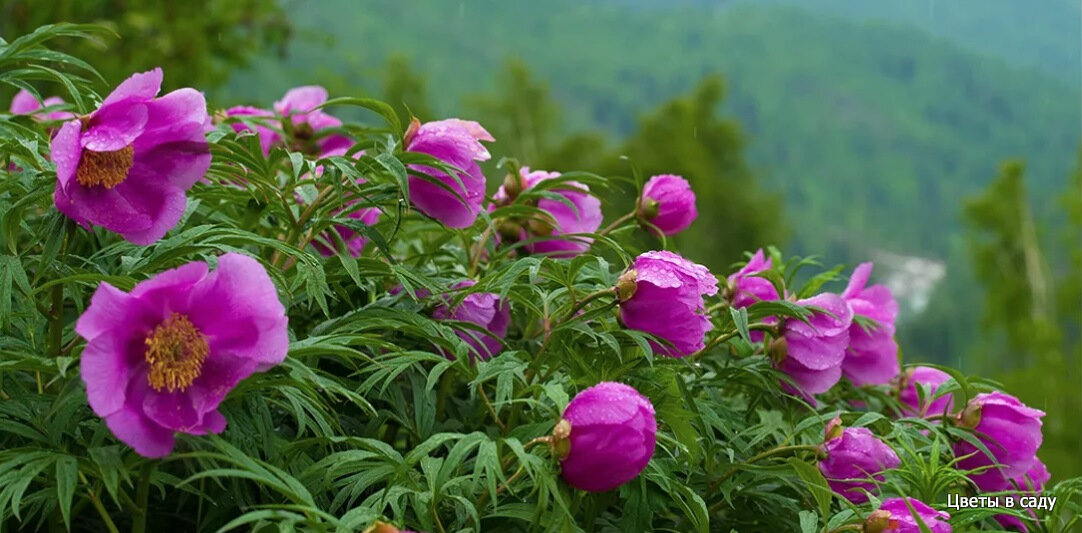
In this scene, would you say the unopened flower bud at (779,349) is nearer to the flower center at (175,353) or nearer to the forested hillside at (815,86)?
the flower center at (175,353)

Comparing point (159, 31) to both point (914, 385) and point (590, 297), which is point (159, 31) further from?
point (590, 297)

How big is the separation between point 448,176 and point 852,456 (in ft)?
1.36

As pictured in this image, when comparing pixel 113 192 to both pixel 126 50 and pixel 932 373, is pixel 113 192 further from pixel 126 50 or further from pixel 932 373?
pixel 126 50

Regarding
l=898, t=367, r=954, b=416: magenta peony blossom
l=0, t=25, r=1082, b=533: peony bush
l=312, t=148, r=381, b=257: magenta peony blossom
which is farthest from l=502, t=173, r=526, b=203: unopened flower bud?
l=898, t=367, r=954, b=416: magenta peony blossom

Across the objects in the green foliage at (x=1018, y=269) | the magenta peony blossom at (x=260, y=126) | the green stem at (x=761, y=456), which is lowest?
the green foliage at (x=1018, y=269)

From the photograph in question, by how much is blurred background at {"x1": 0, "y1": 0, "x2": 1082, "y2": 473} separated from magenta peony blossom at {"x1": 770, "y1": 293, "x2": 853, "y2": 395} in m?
13.5

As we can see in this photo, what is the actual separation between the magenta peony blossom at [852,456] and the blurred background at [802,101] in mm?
13618

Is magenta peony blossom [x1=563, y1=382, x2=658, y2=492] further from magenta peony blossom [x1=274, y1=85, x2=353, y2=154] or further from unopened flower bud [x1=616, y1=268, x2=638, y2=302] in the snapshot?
magenta peony blossom [x1=274, y1=85, x2=353, y2=154]

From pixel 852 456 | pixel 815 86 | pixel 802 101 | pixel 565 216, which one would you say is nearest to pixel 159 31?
pixel 565 216

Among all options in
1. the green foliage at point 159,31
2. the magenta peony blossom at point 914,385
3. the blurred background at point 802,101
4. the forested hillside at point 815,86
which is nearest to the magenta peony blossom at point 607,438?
the magenta peony blossom at point 914,385

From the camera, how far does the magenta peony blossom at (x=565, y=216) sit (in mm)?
1258

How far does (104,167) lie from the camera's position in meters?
0.91

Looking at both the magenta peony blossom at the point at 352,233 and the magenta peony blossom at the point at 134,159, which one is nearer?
the magenta peony blossom at the point at 134,159

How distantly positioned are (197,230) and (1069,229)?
14.7m
